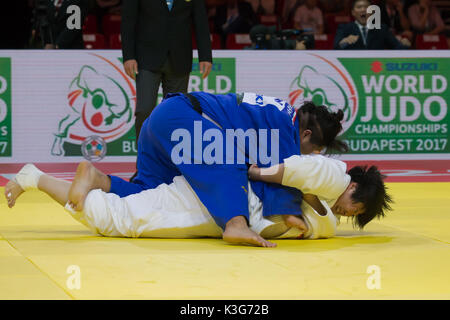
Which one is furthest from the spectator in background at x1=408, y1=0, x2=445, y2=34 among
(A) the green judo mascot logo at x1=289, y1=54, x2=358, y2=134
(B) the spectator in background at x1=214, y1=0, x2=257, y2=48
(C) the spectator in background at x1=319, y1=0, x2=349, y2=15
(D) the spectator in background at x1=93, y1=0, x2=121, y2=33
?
(D) the spectator in background at x1=93, y1=0, x2=121, y2=33

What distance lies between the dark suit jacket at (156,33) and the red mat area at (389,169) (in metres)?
1.30

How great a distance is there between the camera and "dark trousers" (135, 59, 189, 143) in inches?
213

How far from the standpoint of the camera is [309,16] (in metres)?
10.7

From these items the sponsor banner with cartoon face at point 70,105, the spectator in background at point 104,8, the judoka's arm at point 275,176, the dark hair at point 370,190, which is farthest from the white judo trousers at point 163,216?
Answer: the spectator in background at point 104,8

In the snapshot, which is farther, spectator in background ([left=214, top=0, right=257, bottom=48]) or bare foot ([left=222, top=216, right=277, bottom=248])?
spectator in background ([left=214, top=0, right=257, bottom=48])

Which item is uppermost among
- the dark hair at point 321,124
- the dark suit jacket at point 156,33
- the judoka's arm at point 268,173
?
the dark suit jacket at point 156,33

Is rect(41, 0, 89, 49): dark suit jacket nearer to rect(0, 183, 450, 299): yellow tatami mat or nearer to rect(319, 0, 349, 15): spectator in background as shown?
rect(0, 183, 450, 299): yellow tatami mat

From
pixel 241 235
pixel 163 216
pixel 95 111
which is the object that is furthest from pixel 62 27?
pixel 241 235

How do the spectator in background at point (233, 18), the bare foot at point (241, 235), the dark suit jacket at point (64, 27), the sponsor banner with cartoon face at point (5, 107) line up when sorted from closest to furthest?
the bare foot at point (241, 235) → the sponsor banner with cartoon face at point (5, 107) → the dark suit jacket at point (64, 27) → the spectator in background at point (233, 18)

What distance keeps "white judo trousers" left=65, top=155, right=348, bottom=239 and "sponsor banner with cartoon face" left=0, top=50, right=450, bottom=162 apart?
3692mm

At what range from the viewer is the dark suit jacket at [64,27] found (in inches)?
298

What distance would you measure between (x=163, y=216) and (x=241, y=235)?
0.45 metres

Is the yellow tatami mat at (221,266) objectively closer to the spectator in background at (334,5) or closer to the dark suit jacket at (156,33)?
the dark suit jacket at (156,33)

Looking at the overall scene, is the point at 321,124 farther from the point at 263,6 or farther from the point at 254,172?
the point at 263,6
